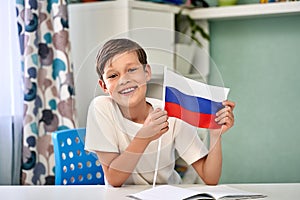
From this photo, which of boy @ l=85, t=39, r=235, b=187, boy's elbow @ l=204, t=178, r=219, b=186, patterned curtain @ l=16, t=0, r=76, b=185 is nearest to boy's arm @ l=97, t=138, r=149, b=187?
boy @ l=85, t=39, r=235, b=187

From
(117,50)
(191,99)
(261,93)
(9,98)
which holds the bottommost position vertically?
(261,93)

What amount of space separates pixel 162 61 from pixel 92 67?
19 cm

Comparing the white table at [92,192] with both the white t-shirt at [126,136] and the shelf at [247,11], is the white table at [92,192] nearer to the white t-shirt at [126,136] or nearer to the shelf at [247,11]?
the white t-shirt at [126,136]

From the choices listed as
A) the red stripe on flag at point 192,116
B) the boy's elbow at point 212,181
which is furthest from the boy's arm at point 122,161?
the boy's elbow at point 212,181

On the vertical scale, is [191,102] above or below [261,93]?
above

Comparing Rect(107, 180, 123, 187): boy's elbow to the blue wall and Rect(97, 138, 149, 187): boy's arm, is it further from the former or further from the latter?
the blue wall

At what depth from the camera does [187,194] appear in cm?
144

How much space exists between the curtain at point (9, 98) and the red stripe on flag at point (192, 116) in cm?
131

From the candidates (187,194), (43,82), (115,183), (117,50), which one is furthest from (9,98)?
(187,194)

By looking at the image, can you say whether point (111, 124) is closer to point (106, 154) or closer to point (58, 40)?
point (106, 154)

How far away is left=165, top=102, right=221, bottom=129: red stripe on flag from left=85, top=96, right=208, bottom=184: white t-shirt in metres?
0.02

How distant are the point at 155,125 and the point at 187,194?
0.19m

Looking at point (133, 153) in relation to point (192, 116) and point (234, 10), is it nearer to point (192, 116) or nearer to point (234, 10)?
point (192, 116)

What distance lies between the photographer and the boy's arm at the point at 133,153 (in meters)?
1.50
